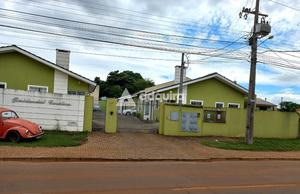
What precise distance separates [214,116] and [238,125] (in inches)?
77.0

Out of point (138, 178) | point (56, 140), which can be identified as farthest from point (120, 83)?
point (138, 178)

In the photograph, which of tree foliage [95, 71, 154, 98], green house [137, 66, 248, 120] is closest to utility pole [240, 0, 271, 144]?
green house [137, 66, 248, 120]

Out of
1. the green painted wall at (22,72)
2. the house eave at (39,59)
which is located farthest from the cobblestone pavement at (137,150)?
the green painted wall at (22,72)

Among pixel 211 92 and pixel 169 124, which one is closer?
pixel 169 124

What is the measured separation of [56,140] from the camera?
61.2 ft

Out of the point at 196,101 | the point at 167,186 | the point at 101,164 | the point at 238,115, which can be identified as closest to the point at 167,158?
the point at 101,164

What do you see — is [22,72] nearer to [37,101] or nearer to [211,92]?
[37,101]

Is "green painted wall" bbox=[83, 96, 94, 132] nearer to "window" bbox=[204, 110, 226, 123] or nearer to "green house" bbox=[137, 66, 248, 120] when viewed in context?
"window" bbox=[204, 110, 226, 123]

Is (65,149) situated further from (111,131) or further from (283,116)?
(283,116)

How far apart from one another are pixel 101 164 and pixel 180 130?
1115cm

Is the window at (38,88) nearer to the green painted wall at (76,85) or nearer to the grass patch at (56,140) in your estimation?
the green painted wall at (76,85)

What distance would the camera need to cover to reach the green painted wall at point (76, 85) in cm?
2661

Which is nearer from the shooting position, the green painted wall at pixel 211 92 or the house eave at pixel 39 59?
the house eave at pixel 39 59

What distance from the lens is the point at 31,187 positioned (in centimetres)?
899
